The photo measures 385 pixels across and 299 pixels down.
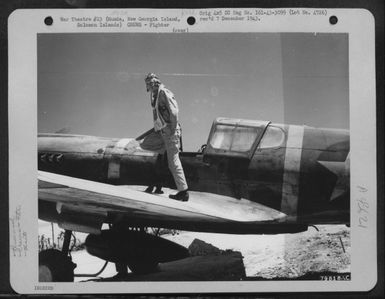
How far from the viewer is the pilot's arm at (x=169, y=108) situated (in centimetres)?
248

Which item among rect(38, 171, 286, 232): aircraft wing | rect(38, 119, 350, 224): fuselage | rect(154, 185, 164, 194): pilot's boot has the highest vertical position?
rect(38, 119, 350, 224): fuselage

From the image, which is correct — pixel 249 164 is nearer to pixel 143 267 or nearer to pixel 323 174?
pixel 323 174

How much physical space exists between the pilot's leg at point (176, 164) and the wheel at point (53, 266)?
61 centimetres

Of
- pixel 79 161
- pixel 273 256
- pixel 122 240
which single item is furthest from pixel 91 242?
pixel 273 256

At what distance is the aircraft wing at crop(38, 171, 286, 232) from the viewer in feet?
8.13

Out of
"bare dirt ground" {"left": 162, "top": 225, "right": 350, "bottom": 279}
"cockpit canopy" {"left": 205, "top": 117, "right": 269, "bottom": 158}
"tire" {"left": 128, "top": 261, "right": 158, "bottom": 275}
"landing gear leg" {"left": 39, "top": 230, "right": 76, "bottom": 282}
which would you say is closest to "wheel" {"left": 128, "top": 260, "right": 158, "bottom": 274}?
"tire" {"left": 128, "top": 261, "right": 158, "bottom": 275}

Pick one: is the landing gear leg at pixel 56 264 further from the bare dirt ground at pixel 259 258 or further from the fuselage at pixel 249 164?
the fuselage at pixel 249 164

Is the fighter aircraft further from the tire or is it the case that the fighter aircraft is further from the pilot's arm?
the pilot's arm

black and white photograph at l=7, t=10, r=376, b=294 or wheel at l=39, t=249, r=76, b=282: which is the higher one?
black and white photograph at l=7, t=10, r=376, b=294

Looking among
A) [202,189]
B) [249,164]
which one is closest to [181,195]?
[202,189]

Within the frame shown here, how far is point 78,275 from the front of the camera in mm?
2498

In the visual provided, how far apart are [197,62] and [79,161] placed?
2.48ft

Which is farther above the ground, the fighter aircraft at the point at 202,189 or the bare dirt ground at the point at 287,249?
the fighter aircraft at the point at 202,189

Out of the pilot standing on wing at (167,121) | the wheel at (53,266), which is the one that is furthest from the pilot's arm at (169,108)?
the wheel at (53,266)
